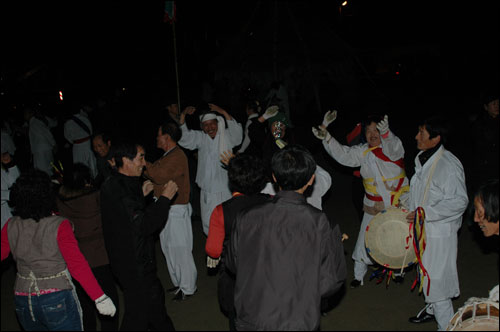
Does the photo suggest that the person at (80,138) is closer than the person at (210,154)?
No

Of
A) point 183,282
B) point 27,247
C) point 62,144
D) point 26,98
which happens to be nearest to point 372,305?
point 183,282

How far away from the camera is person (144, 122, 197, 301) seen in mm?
4500

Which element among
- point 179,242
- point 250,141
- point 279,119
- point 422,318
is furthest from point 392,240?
point 250,141

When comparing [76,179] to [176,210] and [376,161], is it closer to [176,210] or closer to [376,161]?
[176,210]

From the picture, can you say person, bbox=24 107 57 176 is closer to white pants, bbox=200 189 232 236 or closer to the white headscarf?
white pants, bbox=200 189 232 236

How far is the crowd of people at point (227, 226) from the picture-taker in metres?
2.45

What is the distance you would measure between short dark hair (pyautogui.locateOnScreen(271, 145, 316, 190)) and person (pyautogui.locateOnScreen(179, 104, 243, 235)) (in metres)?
2.87

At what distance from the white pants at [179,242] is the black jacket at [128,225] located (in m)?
1.34

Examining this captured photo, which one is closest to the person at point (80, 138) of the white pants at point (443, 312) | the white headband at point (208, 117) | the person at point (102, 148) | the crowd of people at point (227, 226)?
the person at point (102, 148)

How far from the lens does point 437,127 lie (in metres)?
3.93

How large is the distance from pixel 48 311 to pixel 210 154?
9.14 feet

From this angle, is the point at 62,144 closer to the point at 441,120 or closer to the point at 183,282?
the point at 183,282

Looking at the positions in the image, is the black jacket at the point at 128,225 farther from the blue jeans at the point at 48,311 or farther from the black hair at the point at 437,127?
the black hair at the point at 437,127

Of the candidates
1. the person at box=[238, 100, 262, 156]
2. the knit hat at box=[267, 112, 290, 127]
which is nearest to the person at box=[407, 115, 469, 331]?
the knit hat at box=[267, 112, 290, 127]
